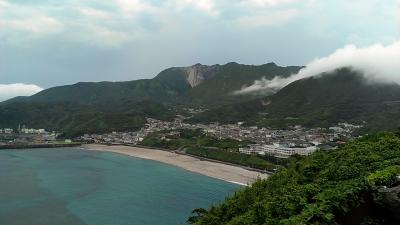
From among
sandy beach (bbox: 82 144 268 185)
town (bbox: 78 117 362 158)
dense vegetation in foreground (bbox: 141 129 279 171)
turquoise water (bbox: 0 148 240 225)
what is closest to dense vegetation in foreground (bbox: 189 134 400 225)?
turquoise water (bbox: 0 148 240 225)

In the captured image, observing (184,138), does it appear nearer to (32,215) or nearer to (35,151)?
(35,151)

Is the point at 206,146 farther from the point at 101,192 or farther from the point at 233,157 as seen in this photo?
the point at 101,192

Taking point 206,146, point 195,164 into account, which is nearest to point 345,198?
point 195,164

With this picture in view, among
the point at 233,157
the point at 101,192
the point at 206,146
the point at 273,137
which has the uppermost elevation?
the point at 273,137

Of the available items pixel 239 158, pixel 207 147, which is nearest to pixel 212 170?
pixel 239 158

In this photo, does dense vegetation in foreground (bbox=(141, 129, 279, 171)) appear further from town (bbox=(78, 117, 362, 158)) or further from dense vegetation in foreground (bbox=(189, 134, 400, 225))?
dense vegetation in foreground (bbox=(189, 134, 400, 225))

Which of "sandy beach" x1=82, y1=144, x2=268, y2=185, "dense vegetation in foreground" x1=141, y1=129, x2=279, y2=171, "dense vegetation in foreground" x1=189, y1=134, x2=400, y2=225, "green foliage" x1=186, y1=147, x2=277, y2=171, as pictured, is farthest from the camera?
"dense vegetation in foreground" x1=141, y1=129, x2=279, y2=171
